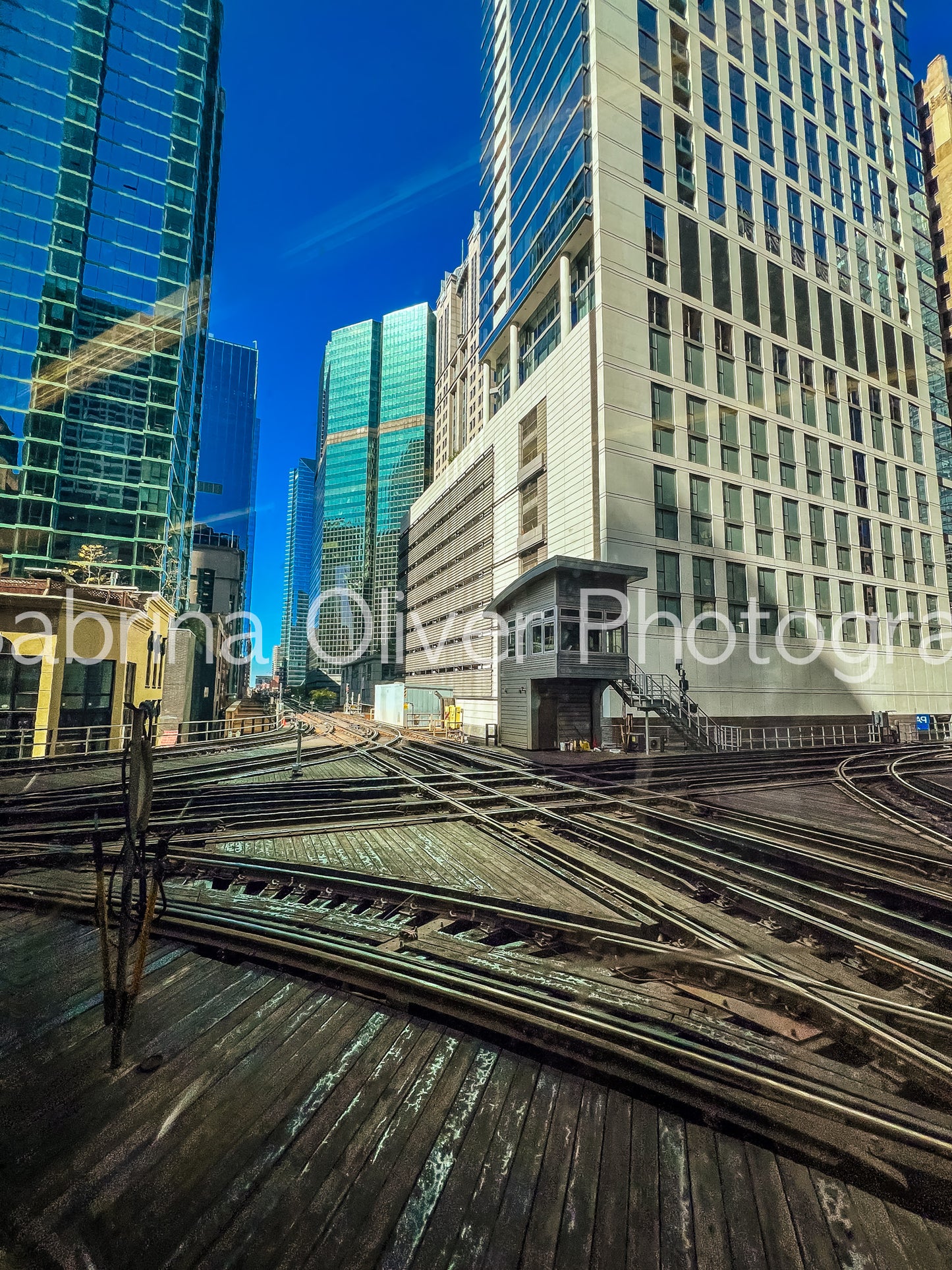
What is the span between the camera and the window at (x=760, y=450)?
111 ft

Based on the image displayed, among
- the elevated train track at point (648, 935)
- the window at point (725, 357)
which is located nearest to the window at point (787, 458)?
the window at point (725, 357)

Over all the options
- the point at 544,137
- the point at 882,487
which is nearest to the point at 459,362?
the point at 544,137

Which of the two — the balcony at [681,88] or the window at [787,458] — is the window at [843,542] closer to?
the window at [787,458]

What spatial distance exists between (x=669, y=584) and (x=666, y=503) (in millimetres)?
4613

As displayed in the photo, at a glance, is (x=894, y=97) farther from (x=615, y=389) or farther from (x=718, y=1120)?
(x=718, y=1120)

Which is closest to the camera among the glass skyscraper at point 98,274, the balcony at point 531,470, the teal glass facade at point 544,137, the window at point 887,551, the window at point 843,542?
the teal glass facade at point 544,137

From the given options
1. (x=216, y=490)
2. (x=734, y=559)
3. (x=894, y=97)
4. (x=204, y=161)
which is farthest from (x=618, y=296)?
(x=216, y=490)

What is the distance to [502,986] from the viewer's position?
4.23 meters

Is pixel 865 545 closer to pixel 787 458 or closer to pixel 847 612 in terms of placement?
pixel 847 612

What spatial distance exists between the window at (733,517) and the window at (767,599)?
2.33 meters

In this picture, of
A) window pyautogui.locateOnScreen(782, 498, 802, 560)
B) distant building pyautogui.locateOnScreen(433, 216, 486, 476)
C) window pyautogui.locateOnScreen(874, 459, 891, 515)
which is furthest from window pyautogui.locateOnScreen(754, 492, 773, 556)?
distant building pyautogui.locateOnScreen(433, 216, 486, 476)

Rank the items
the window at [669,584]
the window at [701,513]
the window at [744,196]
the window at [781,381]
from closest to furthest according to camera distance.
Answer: the window at [669,584] < the window at [701,513] < the window at [781,381] < the window at [744,196]

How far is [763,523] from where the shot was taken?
3353 cm

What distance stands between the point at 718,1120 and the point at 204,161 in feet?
344
